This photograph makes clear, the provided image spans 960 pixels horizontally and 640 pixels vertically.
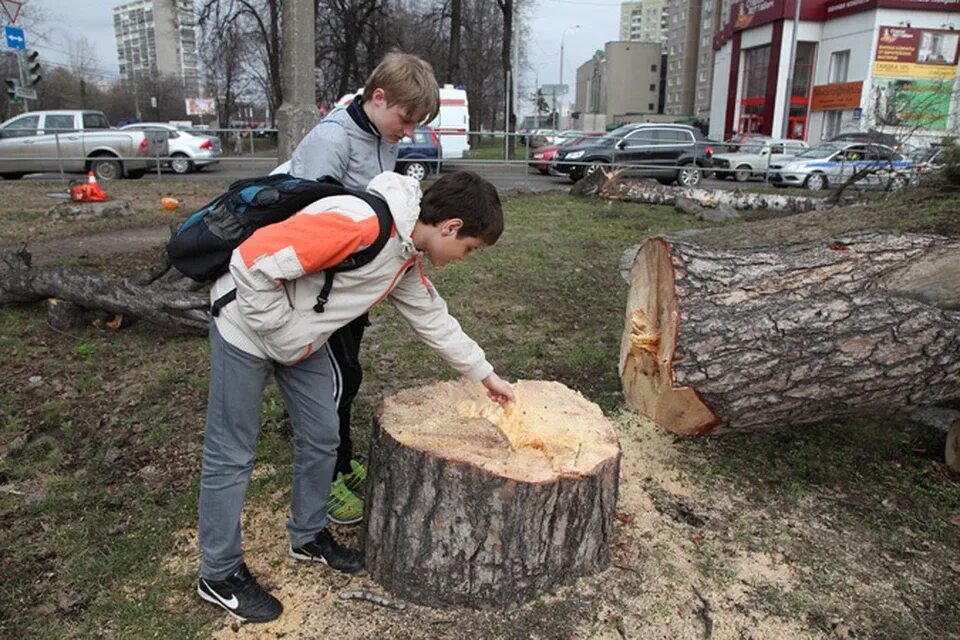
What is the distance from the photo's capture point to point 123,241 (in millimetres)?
8023

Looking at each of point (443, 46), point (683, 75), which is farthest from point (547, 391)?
point (683, 75)

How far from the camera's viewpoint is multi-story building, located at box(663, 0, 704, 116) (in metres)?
67.5

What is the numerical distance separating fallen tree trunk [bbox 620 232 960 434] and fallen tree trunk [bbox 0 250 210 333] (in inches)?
111

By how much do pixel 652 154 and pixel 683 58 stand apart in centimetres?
5864

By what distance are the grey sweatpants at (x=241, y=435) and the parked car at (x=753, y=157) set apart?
17308 millimetres

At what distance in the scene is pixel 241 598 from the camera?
2.25 metres

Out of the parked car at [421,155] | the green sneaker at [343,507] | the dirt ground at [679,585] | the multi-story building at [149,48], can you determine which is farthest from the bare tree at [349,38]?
the dirt ground at [679,585]

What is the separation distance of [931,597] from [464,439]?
66.1 inches

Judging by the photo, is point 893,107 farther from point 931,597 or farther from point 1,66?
point 1,66

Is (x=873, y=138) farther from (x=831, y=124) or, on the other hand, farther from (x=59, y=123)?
(x=831, y=124)

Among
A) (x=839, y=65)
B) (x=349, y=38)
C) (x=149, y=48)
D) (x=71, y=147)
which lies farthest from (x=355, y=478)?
(x=149, y=48)

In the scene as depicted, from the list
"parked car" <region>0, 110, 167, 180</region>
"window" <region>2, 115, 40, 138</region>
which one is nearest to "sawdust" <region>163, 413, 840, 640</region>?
"parked car" <region>0, 110, 167, 180</region>

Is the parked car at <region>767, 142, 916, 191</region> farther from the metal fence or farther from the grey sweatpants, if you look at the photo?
the grey sweatpants

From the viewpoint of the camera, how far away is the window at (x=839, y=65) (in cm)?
3244
